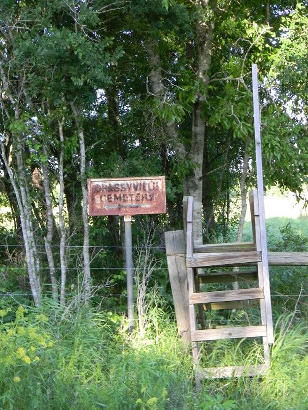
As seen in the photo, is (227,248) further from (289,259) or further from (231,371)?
(231,371)

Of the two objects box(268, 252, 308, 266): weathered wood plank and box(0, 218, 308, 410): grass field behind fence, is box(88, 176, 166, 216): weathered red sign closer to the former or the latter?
box(0, 218, 308, 410): grass field behind fence

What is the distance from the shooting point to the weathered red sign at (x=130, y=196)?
22.3 feet

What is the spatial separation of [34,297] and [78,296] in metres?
1.78

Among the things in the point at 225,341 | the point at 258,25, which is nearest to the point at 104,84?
the point at 258,25

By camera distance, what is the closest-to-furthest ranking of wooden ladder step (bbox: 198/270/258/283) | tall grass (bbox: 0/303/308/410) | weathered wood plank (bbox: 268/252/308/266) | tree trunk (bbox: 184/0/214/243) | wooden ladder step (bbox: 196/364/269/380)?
tall grass (bbox: 0/303/308/410) < wooden ladder step (bbox: 196/364/269/380) < weathered wood plank (bbox: 268/252/308/266) < wooden ladder step (bbox: 198/270/258/283) < tree trunk (bbox: 184/0/214/243)

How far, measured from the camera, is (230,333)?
5.86 meters

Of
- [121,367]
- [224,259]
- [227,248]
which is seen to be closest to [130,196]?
[227,248]

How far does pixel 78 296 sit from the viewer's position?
6.56 metres

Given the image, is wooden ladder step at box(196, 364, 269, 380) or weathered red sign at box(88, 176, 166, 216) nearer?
wooden ladder step at box(196, 364, 269, 380)

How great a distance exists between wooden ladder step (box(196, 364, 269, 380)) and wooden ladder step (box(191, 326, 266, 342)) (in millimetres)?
299

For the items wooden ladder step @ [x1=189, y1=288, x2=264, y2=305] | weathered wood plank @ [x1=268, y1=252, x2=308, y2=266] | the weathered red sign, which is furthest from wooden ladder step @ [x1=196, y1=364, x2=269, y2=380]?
the weathered red sign

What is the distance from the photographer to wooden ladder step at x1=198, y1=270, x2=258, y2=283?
669cm

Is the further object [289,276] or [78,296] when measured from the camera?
[289,276]

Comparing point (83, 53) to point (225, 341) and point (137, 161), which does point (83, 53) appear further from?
point (225, 341)
